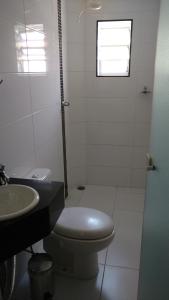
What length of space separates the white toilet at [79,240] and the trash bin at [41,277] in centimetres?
16

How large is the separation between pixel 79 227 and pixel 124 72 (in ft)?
6.29

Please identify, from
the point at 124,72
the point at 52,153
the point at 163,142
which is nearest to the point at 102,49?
the point at 124,72

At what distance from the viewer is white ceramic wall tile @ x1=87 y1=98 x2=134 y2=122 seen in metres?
2.81

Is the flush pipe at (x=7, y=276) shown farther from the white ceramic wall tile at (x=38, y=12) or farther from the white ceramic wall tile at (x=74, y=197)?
the white ceramic wall tile at (x=38, y=12)

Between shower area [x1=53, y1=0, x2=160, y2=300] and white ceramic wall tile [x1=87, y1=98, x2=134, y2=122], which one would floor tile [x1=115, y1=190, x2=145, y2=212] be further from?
white ceramic wall tile [x1=87, y1=98, x2=134, y2=122]

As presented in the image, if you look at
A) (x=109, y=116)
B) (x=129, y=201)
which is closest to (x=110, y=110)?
(x=109, y=116)

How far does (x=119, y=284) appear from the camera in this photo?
1.67 metres

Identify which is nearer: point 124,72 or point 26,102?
point 26,102

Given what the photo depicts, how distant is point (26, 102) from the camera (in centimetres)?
159

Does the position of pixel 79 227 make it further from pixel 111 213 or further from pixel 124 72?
pixel 124 72

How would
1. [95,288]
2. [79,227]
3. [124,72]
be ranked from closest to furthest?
[79,227]
[95,288]
[124,72]

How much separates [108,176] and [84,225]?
1614 millimetres

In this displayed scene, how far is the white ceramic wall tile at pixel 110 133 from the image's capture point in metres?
2.90

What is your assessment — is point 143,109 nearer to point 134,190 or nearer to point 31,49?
point 134,190
